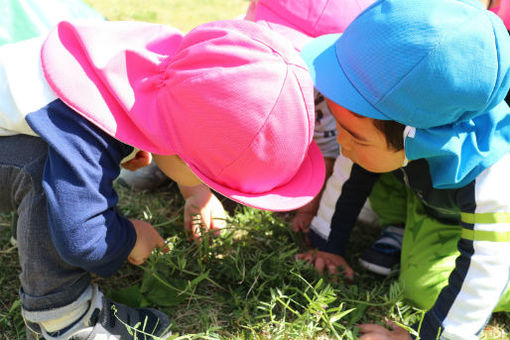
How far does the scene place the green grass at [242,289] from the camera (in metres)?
1.46

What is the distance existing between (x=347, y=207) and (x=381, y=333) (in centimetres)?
48

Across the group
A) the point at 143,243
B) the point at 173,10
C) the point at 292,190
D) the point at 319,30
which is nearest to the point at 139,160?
the point at 143,243

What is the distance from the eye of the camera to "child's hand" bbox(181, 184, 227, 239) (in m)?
1.73

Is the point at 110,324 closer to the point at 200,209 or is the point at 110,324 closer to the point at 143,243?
the point at 143,243

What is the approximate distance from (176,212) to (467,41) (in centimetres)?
109

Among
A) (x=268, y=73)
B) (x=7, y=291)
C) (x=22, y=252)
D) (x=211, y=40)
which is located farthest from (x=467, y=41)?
(x=7, y=291)

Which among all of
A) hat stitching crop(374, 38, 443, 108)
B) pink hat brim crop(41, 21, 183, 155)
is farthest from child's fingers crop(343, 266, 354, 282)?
pink hat brim crop(41, 21, 183, 155)

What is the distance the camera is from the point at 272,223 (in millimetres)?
1840

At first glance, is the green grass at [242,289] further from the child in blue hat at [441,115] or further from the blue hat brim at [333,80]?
the blue hat brim at [333,80]

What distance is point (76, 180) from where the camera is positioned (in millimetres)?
1206

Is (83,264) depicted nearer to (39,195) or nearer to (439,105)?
(39,195)

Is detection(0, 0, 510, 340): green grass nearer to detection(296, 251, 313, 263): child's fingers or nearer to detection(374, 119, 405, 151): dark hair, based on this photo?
detection(296, 251, 313, 263): child's fingers

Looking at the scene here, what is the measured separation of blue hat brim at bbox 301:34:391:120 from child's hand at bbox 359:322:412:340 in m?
0.61

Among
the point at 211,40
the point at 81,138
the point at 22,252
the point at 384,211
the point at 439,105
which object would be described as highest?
the point at 211,40
